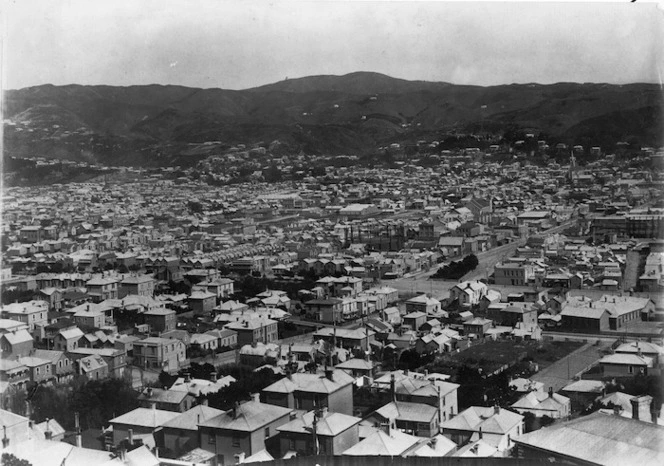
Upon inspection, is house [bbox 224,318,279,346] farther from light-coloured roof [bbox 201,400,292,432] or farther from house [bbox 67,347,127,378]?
light-coloured roof [bbox 201,400,292,432]

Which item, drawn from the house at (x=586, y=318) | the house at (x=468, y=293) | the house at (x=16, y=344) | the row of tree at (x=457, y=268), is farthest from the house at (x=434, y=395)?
the row of tree at (x=457, y=268)

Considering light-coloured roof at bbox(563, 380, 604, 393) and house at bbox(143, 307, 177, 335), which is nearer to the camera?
light-coloured roof at bbox(563, 380, 604, 393)

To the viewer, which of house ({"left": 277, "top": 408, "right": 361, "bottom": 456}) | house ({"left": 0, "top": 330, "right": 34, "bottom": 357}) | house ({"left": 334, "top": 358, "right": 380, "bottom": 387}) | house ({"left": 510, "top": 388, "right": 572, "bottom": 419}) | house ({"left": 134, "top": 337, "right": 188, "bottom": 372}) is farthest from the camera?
house ({"left": 134, "top": 337, "right": 188, "bottom": 372})

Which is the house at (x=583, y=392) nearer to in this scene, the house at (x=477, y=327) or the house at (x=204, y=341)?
the house at (x=477, y=327)

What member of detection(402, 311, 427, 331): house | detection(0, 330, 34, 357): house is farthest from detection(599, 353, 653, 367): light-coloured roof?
detection(0, 330, 34, 357): house

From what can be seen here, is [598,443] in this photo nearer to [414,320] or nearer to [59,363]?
[59,363]

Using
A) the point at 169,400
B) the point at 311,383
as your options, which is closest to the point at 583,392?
→ the point at 311,383
